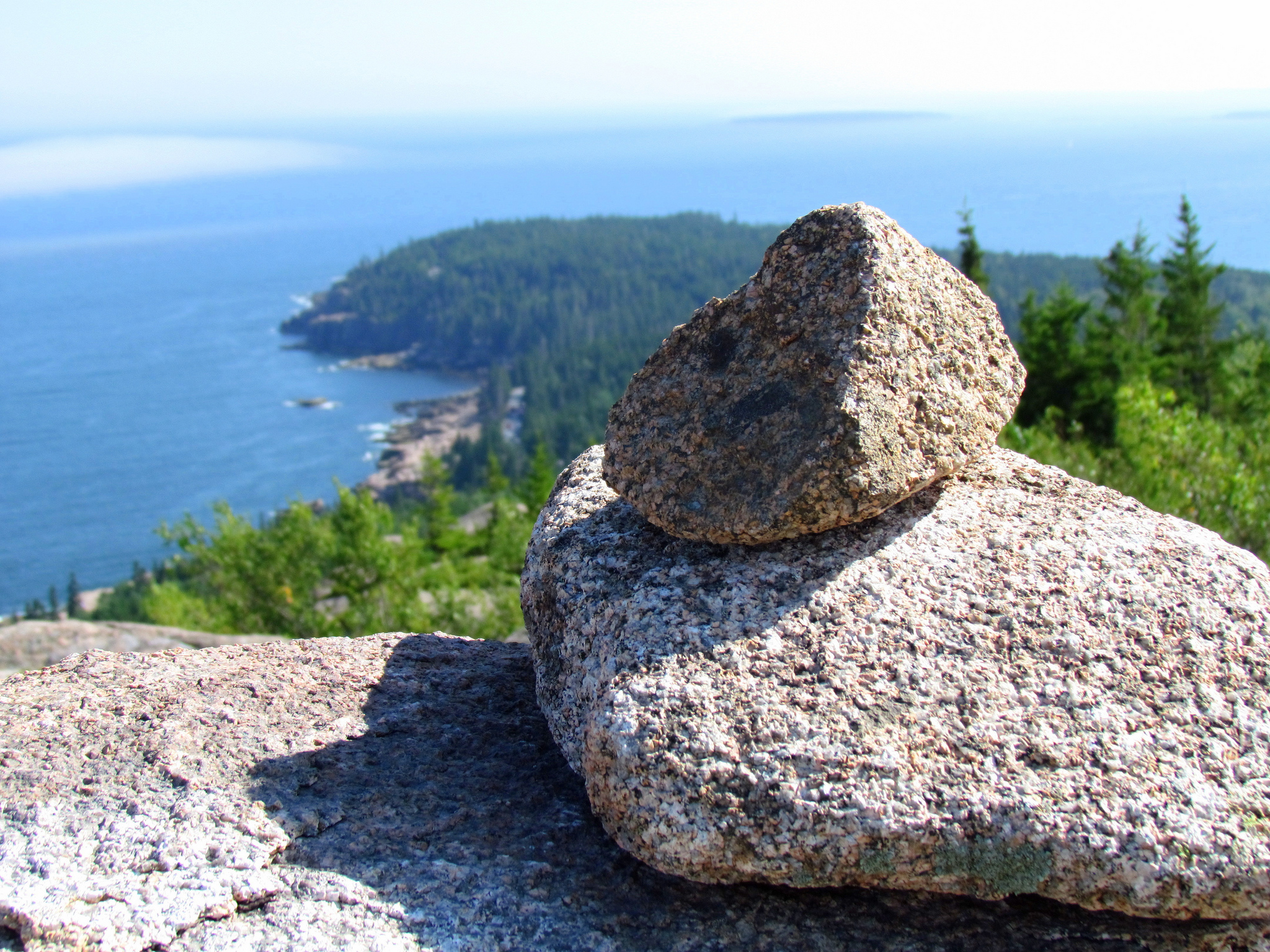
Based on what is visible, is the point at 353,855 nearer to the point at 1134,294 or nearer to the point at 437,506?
the point at 1134,294

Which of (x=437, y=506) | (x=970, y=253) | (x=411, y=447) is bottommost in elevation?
(x=411, y=447)

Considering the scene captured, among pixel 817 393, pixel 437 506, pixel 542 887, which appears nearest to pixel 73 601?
pixel 437 506

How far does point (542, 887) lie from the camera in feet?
16.1

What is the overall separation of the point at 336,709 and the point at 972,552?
4.52m

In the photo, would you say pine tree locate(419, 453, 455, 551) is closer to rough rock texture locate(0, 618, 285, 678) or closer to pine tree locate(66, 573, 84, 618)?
pine tree locate(66, 573, 84, 618)

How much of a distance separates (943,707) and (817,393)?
196 centimetres

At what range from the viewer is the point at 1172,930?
15.4 feet

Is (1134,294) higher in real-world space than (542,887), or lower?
lower

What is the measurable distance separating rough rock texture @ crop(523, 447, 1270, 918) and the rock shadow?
304mm

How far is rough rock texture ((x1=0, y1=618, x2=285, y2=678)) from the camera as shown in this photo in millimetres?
19359

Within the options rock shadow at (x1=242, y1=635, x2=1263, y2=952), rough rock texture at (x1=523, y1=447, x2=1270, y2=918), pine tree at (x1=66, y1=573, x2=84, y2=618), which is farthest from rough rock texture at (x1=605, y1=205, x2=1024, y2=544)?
pine tree at (x1=66, y1=573, x2=84, y2=618)

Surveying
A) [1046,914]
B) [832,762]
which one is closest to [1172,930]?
[1046,914]

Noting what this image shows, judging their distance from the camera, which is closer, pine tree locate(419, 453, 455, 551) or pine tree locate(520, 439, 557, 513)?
pine tree locate(520, 439, 557, 513)

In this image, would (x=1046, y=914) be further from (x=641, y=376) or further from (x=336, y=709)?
(x=336, y=709)
